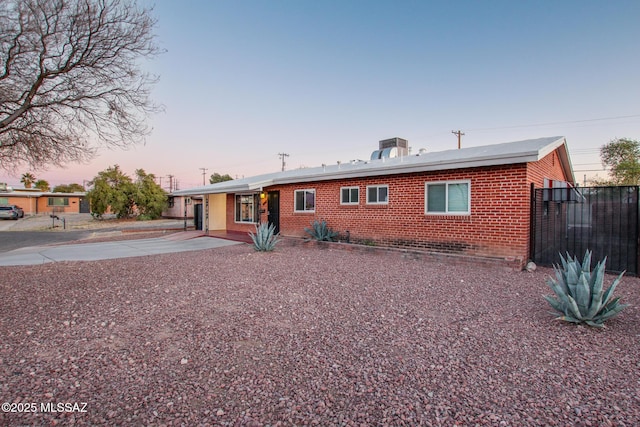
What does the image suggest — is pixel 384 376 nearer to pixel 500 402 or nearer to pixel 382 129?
pixel 500 402

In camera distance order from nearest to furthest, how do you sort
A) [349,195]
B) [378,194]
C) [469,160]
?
[469,160] < [378,194] < [349,195]

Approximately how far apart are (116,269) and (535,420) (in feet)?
27.7

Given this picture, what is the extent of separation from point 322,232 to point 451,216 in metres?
4.51

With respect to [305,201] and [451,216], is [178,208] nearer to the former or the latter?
[305,201]

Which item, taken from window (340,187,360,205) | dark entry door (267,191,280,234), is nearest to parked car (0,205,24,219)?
dark entry door (267,191,280,234)

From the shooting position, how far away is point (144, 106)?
844 centimetres

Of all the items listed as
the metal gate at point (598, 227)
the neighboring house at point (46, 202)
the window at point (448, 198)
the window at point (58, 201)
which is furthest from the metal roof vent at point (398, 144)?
the window at point (58, 201)

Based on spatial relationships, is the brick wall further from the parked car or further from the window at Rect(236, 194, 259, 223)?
the parked car

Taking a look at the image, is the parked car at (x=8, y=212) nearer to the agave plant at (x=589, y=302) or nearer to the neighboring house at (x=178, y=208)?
the neighboring house at (x=178, y=208)

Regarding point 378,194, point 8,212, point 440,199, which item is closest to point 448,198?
point 440,199

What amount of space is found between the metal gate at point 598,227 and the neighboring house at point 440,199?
50cm

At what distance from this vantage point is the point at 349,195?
11.5 meters

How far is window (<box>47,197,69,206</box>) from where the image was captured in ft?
155

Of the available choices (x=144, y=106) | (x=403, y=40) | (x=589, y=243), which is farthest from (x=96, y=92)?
(x=589, y=243)
